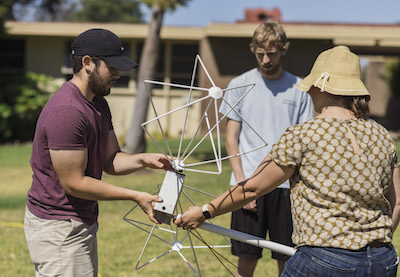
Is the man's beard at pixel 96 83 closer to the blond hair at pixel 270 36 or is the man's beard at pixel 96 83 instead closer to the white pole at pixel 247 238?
the white pole at pixel 247 238

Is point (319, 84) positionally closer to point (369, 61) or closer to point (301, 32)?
point (301, 32)

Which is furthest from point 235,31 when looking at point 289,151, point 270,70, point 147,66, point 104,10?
point 104,10

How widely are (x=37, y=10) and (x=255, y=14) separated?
1247 inches

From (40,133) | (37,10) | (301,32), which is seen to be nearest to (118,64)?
(40,133)

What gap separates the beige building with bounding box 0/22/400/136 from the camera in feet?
61.4

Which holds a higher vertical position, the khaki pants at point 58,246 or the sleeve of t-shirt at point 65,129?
the sleeve of t-shirt at point 65,129

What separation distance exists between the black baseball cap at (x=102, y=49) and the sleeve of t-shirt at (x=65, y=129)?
0.30 metres

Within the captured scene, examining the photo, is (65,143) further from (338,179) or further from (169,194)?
(338,179)

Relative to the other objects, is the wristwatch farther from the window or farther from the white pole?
the window

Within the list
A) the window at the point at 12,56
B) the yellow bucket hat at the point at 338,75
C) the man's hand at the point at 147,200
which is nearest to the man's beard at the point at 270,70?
the yellow bucket hat at the point at 338,75

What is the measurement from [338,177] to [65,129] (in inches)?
50.1

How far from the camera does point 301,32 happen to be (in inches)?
736

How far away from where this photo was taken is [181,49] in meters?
21.3

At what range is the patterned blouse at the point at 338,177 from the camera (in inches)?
101
